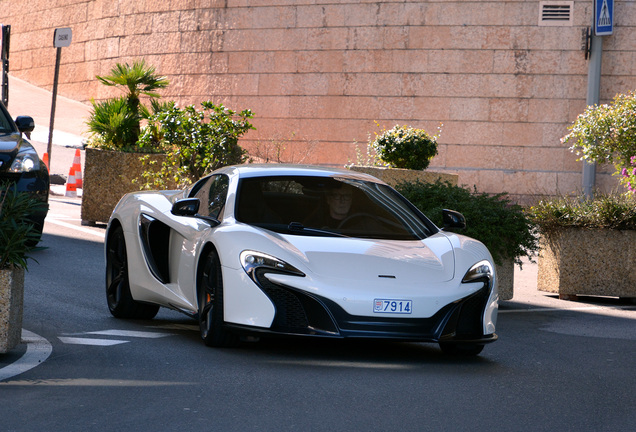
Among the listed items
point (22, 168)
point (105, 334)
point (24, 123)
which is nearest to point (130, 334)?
point (105, 334)

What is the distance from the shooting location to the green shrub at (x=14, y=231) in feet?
21.8

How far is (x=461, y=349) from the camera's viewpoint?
296 inches

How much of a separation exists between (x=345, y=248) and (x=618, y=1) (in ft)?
58.0

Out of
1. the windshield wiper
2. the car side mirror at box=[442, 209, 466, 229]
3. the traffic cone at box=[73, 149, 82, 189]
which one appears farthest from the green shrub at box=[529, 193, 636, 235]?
the traffic cone at box=[73, 149, 82, 189]

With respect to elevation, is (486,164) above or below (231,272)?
above

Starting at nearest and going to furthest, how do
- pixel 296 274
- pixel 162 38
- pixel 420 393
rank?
pixel 420 393
pixel 296 274
pixel 162 38

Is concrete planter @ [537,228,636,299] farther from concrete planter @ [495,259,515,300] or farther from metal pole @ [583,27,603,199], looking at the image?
metal pole @ [583,27,603,199]

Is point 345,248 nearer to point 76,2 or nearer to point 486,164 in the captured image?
point 486,164

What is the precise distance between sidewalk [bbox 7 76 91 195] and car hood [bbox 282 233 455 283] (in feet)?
51.5

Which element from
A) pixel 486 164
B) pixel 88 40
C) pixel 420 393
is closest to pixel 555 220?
pixel 420 393

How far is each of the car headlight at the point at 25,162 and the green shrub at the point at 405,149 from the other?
19.5ft

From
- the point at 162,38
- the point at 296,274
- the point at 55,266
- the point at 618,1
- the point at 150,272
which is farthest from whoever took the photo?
the point at 162,38

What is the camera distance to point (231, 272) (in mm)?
6965

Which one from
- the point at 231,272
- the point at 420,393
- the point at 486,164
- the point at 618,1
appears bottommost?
the point at 420,393
